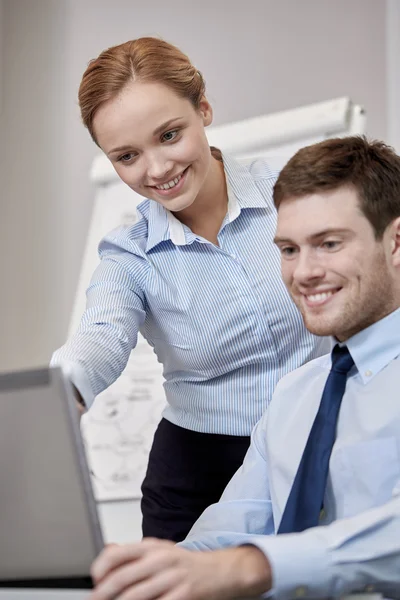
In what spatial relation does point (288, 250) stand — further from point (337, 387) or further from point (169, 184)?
point (169, 184)

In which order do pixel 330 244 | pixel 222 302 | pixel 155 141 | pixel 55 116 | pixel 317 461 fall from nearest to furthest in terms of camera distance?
1. pixel 317 461
2. pixel 330 244
3. pixel 155 141
4. pixel 222 302
5. pixel 55 116

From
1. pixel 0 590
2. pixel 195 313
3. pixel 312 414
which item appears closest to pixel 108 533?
pixel 195 313

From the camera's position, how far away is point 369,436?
1.11 meters

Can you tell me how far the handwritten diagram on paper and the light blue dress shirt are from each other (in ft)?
5.09

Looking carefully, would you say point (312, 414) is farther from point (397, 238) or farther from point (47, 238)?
point (47, 238)

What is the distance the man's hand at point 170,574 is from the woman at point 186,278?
0.66 metres

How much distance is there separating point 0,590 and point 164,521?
876 mm

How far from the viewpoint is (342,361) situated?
46.6 inches

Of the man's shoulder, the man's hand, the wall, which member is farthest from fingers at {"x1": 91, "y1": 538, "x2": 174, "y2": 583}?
the wall

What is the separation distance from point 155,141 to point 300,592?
0.87 metres

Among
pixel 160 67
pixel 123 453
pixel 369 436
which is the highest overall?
pixel 160 67

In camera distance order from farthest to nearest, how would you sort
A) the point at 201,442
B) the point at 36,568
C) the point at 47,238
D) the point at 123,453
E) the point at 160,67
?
1. the point at 47,238
2. the point at 123,453
3. the point at 201,442
4. the point at 160,67
5. the point at 36,568

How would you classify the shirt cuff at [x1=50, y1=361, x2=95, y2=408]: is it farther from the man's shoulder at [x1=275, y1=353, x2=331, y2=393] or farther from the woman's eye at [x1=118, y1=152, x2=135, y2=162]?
the woman's eye at [x1=118, y1=152, x2=135, y2=162]

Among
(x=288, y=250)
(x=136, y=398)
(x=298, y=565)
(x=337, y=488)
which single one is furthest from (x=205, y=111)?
(x=136, y=398)
